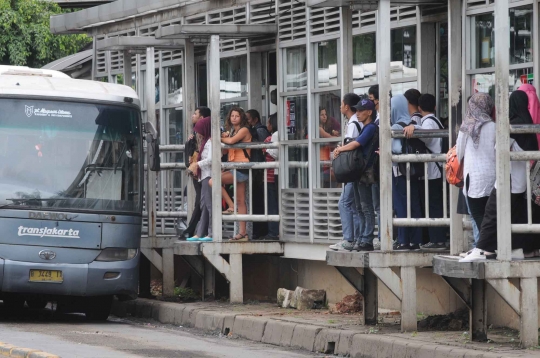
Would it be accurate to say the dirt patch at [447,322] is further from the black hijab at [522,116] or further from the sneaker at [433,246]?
the black hijab at [522,116]

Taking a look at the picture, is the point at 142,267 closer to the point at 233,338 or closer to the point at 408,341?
the point at 233,338

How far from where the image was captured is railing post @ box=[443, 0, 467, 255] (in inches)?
463

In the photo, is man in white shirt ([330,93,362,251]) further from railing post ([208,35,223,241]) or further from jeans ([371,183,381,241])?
railing post ([208,35,223,241])

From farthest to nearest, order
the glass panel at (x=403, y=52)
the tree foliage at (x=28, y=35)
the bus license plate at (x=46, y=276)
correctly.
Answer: the tree foliage at (x=28, y=35), the bus license plate at (x=46, y=276), the glass panel at (x=403, y=52)

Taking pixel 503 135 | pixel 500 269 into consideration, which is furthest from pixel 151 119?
pixel 500 269

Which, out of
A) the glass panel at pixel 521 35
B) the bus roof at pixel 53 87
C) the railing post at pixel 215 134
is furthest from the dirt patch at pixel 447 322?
the bus roof at pixel 53 87

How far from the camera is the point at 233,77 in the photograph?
18203mm

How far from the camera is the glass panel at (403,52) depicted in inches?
549

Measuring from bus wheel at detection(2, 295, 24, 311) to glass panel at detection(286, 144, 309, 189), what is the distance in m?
3.84

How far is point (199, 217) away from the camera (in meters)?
16.9

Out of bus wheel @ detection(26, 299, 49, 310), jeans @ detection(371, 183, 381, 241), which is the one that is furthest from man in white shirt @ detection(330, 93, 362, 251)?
bus wheel @ detection(26, 299, 49, 310)

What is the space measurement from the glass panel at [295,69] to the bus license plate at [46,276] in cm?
376

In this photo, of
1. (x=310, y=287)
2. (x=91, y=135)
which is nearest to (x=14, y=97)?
(x=91, y=135)

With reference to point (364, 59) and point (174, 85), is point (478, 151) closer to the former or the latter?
point (364, 59)
